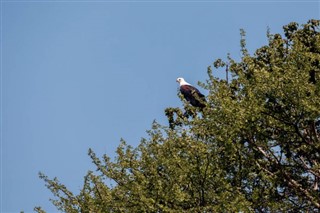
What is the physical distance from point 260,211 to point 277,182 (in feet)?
4.69

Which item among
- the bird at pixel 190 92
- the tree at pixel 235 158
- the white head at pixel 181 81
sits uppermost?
the white head at pixel 181 81

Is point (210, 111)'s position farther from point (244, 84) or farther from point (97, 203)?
point (97, 203)

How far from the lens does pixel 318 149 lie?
22.3 metres

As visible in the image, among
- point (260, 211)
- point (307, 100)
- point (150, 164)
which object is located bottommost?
point (260, 211)

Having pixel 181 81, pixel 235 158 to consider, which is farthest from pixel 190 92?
pixel 235 158

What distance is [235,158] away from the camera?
2208cm

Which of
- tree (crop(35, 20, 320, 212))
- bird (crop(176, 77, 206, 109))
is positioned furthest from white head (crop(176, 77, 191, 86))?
tree (crop(35, 20, 320, 212))

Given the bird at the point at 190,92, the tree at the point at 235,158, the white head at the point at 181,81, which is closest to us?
the tree at the point at 235,158

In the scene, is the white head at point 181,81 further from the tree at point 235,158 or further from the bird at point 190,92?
the tree at point 235,158

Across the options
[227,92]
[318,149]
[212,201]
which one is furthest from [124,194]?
[318,149]

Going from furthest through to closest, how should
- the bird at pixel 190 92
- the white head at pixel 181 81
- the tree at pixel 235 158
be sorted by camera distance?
1. the white head at pixel 181 81
2. the bird at pixel 190 92
3. the tree at pixel 235 158

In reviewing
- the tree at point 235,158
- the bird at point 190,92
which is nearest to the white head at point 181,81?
the bird at point 190,92

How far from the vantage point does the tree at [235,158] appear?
20.6 metres

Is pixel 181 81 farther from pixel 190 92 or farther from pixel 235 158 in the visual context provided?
pixel 235 158
